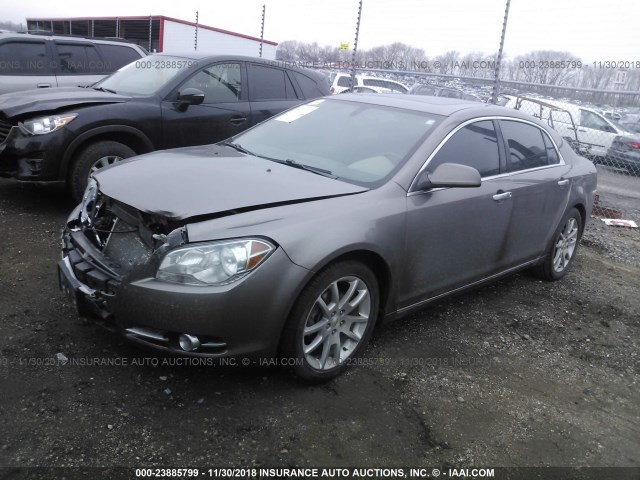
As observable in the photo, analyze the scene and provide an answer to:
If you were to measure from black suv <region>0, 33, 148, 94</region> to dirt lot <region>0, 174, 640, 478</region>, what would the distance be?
521 centimetres

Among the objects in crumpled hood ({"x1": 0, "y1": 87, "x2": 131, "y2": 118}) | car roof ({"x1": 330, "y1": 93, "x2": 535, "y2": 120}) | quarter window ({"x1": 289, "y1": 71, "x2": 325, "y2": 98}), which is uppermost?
quarter window ({"x1": 289, "y1": 71, "x2": 325, "y2": 98})

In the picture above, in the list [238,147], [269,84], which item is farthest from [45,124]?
[269,84]

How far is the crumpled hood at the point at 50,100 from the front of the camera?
520cm

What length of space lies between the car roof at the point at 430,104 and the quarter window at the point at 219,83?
2.35m

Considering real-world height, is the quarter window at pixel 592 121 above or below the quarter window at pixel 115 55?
below

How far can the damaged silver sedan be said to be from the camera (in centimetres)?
263

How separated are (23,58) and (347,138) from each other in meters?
6.92

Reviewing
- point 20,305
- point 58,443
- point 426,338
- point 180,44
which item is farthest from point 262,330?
point 180,44

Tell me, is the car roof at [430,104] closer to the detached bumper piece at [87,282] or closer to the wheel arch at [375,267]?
the wheel arch at [375,267]

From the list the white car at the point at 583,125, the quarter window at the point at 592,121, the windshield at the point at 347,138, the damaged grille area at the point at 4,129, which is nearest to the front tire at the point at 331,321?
the windshield at the point at 347,138

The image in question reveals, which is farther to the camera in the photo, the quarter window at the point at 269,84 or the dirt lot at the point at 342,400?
the quarter window at the point at 269,84

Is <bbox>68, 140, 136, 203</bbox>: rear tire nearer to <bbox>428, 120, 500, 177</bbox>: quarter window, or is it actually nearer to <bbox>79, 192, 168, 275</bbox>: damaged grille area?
<bbox>79, 192, 168, 275</bbox>: damaged grille area

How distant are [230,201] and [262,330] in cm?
69

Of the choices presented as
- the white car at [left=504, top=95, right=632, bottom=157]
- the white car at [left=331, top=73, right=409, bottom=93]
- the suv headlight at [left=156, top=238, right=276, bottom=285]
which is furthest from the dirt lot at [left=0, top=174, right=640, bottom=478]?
the white car at [left=331, top=73, right=409, bottom=93]
